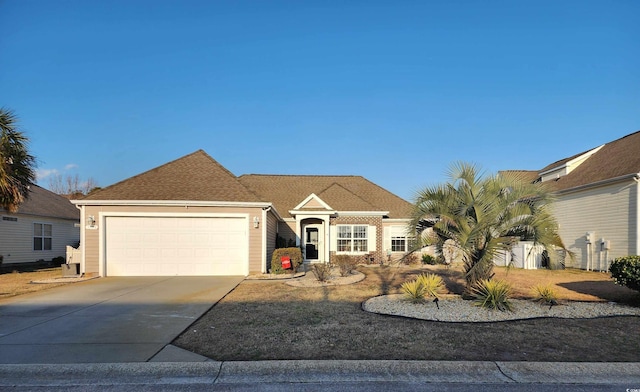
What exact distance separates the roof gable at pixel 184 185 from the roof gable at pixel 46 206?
8837 millimetres

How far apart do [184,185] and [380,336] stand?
1243cm

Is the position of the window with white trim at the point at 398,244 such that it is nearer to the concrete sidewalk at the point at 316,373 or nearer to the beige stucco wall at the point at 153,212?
the beige stucco wall at the point at 153,212

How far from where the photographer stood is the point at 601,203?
58.8 feet

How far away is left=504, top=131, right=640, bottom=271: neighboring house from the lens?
16.2m

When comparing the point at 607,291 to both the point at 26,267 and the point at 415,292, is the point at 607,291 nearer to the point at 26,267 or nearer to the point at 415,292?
the point at 415,292

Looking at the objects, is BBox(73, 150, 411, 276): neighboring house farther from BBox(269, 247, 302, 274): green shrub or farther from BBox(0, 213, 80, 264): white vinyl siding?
BBox(0, 213, 80, 264): white vinyl siding

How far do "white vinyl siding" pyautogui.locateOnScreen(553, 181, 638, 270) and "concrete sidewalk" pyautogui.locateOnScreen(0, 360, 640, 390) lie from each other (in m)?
13.0

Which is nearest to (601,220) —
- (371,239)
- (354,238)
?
(371,239)

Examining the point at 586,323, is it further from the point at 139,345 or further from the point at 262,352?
the point at 139,345

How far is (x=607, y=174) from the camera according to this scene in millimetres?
17969

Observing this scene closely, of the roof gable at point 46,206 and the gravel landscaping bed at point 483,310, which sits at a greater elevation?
the roof gable at point 46,206

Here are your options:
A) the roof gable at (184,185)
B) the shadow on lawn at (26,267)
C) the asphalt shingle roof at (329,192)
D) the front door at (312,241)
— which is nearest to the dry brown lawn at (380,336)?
the roof gable at (184,185)

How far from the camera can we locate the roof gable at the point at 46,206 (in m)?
21.5

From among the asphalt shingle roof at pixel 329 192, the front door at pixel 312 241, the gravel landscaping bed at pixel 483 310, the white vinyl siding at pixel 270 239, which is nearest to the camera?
the gravel landscaping bed at pixel 483 310
